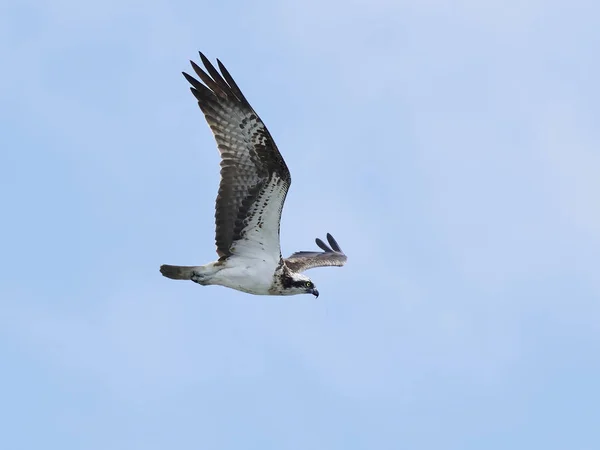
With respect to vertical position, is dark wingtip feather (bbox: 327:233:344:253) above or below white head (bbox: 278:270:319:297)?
above

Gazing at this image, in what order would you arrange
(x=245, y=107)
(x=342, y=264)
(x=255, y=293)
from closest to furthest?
1. (x=245, y=107)
2. (x=255, y=293)
3. (x=342, y=264)

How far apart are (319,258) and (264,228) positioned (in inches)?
183

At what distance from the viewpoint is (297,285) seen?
68.0 ft

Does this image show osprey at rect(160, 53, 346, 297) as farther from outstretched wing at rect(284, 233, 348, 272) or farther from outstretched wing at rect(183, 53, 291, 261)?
outstretched wing at rect(284, 233, 348, 272)

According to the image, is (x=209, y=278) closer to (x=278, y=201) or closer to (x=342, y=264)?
(x=278, y=201)

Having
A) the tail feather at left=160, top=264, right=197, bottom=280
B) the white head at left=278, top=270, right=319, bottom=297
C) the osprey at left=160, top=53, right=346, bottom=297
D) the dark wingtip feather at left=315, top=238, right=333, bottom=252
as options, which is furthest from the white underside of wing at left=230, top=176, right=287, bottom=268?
the dark wingtip feather at left=315, top=238, right=333, bottom=252

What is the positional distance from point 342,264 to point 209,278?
4749mm

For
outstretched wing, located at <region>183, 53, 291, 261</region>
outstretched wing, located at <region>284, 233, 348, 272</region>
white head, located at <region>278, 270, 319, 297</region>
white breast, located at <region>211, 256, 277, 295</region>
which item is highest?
outstretched wing, located at <region>284, 233, 348, 272</region>

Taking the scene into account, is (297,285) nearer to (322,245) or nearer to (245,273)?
(245,273)

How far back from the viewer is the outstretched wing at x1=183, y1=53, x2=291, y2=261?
63.4 ft

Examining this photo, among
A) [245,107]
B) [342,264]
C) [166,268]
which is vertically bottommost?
[166,268]

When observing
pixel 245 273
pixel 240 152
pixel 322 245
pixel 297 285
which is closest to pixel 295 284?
A: pixel 297 285

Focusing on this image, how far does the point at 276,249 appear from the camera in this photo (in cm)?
2030

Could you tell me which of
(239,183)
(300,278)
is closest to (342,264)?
(300,278)
